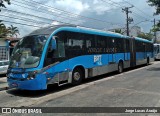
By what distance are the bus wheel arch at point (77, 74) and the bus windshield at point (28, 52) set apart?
102 inches

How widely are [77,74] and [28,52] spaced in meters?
3.18

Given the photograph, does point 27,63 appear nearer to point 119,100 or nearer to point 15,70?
point 15,70

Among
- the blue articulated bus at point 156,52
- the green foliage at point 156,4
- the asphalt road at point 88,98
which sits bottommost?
the asphalt road at point 88,98

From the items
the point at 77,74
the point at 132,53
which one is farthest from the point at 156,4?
the point at 77,74

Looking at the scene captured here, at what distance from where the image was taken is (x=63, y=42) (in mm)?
12289

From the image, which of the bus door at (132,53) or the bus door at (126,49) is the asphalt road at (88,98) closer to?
the bus door at (126,49)

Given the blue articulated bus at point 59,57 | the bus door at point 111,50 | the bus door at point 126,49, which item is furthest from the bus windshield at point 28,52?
the bus door at point 126,49

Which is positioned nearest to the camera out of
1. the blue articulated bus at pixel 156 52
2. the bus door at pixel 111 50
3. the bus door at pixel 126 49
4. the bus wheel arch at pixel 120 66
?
the bus door at pixel 111 50

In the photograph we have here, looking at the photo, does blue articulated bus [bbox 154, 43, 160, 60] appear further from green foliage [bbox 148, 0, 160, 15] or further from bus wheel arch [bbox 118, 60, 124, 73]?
bus wheel arch [bbox 118, 60, 124, 73]

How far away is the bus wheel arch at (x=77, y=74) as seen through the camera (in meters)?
13.0

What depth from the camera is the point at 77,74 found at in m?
13.2

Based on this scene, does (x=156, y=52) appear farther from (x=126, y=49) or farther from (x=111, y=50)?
(x=111, y=50)

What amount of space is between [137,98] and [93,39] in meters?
6.40

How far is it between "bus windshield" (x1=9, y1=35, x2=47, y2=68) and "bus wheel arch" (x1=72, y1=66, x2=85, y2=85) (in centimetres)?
260
